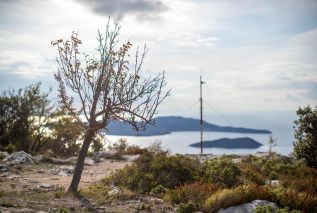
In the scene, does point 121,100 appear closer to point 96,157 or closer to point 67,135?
point 96,157

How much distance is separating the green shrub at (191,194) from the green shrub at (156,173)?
204 centimetres

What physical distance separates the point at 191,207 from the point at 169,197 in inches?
86.9

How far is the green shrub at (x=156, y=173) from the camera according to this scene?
17047 millimetres

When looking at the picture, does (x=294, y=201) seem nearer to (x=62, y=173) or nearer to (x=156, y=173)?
(x=156, y=173)

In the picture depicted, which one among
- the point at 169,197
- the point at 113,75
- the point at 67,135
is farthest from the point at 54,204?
the point at 67,135

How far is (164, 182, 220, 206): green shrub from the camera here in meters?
14.0

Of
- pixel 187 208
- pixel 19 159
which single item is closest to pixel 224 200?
pixel 187 208

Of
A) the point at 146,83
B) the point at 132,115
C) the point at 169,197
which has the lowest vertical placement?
the point at 169,197

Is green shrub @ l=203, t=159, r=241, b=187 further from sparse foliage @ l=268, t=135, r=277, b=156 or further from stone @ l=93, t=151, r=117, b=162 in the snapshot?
sparse foliage @ l=268, t=135, r=277, b=156

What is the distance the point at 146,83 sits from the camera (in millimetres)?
15586

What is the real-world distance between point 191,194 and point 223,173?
355 centimetres

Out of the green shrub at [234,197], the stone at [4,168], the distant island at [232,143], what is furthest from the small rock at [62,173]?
the distant island at [232,143]

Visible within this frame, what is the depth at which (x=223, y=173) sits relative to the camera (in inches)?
687

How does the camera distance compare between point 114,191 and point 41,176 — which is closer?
point 114,191
